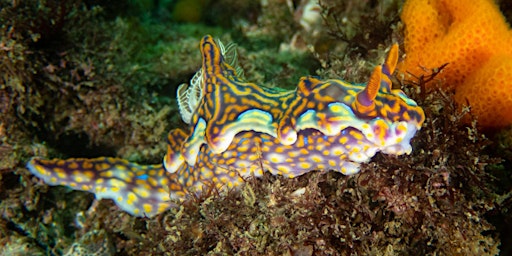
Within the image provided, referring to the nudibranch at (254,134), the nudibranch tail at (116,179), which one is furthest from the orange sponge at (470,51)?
the nudibranch tail at (116,179)

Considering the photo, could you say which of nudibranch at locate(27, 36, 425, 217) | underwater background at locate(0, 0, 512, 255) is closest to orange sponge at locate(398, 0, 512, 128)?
underwater background at locate(0, 0, 512, 255)

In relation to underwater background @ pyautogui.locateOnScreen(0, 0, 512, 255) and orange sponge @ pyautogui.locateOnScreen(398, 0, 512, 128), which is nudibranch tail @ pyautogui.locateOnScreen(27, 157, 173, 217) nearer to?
underwater background @ pyautogui.locateOnScreen(0, 0, 512, 255)

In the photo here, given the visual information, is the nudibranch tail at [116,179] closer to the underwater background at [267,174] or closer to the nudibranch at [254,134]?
the nudibranch at [254,134]

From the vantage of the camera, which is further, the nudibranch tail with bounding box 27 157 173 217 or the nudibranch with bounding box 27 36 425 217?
the nudibranch tail with bounding box 27 157 173 217

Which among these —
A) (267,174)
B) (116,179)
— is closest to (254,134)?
(267,174)

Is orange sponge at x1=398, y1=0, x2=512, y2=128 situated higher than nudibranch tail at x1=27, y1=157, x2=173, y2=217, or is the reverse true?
orange sponge at x1=398, y1=0, x2=512, y2=128

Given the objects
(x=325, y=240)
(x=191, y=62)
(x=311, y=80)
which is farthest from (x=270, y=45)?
(x=325, y=240)

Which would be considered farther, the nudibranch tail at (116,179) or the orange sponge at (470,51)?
the nudibranch tail at (116,179)
